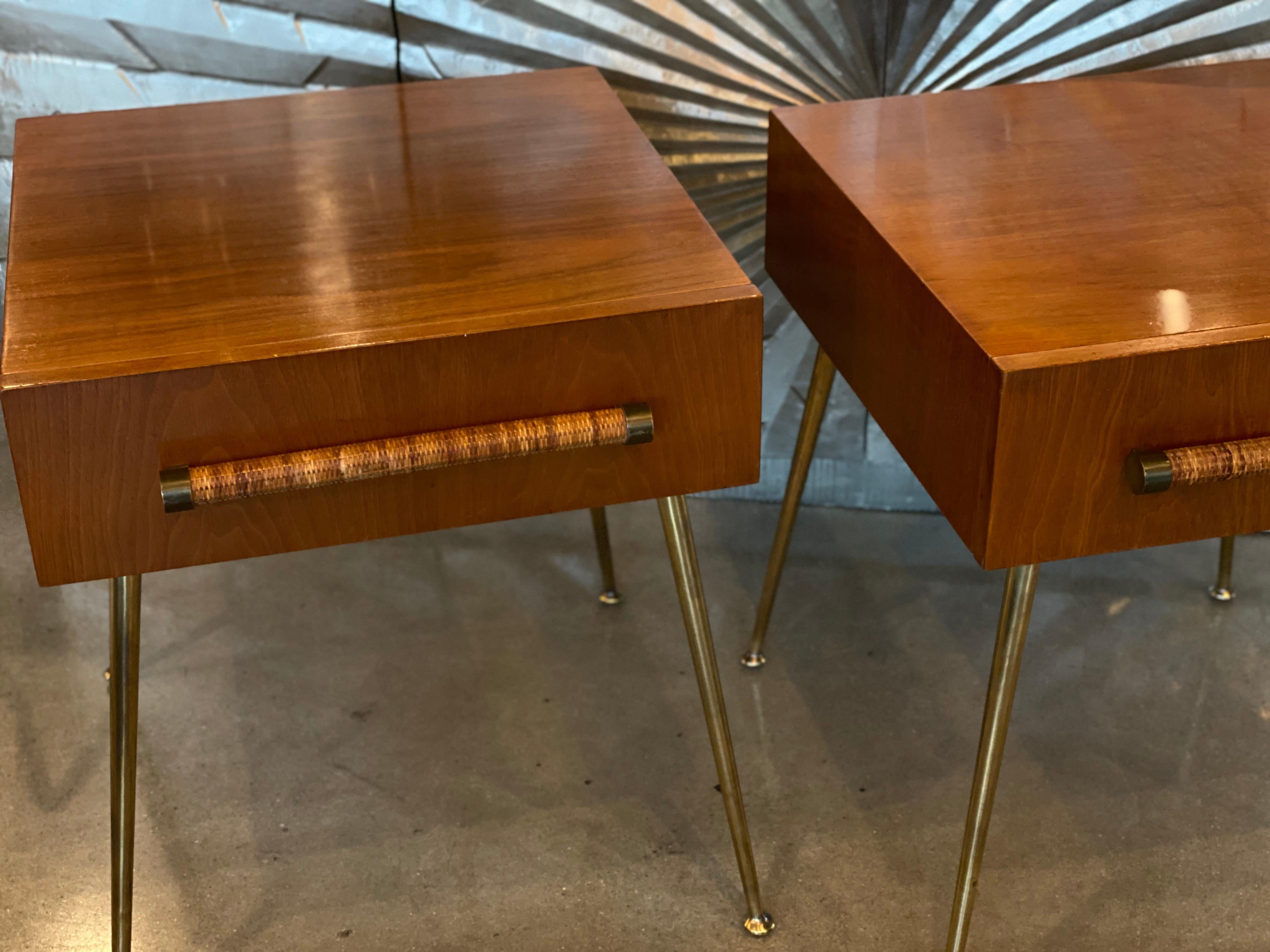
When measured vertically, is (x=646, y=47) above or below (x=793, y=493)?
above

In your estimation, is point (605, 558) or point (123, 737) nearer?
point (123, 737)

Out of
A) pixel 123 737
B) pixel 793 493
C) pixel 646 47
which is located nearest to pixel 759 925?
pixel 793 493

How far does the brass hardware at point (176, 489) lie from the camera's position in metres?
0.68

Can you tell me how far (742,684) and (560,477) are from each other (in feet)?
1.65

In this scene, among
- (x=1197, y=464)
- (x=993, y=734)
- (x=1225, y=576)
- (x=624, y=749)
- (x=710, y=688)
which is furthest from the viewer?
(x=1225, y=576)

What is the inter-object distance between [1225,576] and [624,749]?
638mm

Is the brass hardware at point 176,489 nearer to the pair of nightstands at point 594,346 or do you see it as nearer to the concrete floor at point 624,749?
the pair of nightstands at point 594,346

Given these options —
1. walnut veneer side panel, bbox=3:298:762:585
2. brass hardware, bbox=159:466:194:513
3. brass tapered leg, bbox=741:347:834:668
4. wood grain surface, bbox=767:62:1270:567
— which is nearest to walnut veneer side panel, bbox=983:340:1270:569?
wood grain surface, bbox=767:62:1270:567

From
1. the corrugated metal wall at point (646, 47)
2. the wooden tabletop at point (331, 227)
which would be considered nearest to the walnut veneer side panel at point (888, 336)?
the wooden tabletop at point (331, 227)

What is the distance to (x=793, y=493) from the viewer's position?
1130 millimetres

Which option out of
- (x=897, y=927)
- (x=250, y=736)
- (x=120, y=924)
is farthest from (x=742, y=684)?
(x=120, y=924)

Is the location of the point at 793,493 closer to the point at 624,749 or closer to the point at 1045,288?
the point at 624,749

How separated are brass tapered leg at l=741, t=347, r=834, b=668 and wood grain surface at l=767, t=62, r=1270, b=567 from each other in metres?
0.09

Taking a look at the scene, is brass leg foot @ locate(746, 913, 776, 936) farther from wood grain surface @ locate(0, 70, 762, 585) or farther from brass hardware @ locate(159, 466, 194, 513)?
brass hardware @ locate(159, 466, 194, 513)
